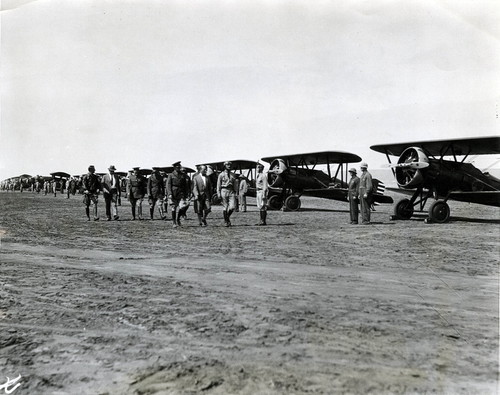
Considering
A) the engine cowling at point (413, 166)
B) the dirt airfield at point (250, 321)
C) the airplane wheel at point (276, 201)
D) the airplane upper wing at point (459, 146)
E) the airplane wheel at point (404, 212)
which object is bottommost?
the dirt airfield at point (250, 321)

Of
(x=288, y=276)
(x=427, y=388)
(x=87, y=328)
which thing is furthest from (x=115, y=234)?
(x=427, y=388)

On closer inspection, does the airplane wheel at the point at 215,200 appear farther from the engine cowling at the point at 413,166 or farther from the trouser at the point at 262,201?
the engine cowling at the point at 413,166

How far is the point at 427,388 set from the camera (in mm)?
2680

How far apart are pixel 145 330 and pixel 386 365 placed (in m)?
1.98

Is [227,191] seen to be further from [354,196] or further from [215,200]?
[215,200]

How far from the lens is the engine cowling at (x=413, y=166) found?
13.4 meters

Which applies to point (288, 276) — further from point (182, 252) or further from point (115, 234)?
point (115, 234)

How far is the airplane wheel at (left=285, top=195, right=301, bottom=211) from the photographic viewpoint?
20.0 meters

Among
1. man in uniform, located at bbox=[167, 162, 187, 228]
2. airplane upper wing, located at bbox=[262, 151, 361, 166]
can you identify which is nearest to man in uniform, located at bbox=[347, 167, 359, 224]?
man in uniform, located at bbox=[167, 162, 187, 228]

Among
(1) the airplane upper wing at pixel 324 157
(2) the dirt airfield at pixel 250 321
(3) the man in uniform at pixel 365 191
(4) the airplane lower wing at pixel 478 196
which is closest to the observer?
(2) the dirt airfield at pixel 250 321

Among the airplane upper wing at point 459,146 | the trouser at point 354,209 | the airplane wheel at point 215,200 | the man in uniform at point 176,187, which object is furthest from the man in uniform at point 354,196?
the airplane wheel at point 215,200

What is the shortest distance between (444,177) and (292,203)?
7.61m

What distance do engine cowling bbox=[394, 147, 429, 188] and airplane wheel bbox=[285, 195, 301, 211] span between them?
254 inches

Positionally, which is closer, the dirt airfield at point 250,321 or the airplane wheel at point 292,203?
the dirt airfield at point 250,321
